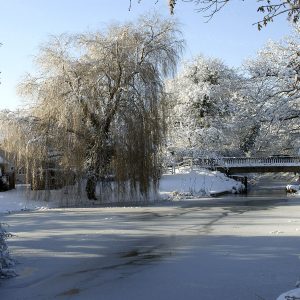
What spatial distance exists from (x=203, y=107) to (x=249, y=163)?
745 cm

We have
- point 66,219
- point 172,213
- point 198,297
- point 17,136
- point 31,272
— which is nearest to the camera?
point 198,297

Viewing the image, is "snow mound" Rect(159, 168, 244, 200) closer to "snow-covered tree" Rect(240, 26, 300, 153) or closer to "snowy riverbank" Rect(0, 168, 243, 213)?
"snowy riverbank" Rect(0, 168, 243, 213)

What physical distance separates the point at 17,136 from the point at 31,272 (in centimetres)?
1835

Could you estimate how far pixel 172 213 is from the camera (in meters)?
19.9

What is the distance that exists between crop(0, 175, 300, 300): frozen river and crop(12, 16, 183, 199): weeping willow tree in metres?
9.52

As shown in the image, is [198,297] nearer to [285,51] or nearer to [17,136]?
[17,136]

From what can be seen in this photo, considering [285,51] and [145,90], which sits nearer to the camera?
[145,90]

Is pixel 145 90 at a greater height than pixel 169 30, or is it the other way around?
pixel 169 30

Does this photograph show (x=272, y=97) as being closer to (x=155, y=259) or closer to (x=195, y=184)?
(x=195, y=184)

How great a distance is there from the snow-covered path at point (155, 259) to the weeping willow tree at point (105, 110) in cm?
951

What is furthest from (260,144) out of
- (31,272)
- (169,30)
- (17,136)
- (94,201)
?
(31,272)

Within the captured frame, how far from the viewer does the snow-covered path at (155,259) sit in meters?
7.36

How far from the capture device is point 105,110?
1035 inches

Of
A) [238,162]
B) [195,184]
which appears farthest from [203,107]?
[195,184]
